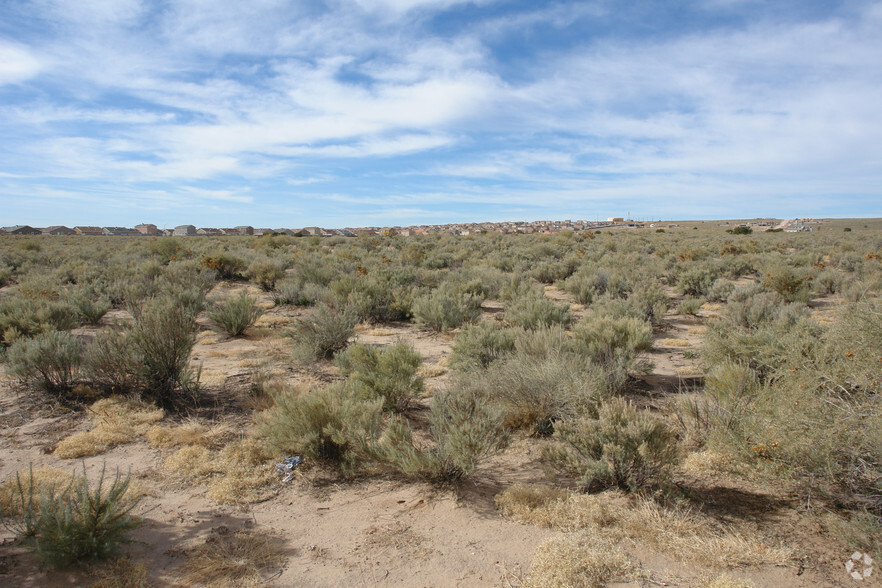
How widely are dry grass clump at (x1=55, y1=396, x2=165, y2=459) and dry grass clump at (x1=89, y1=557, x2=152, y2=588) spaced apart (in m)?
2.02

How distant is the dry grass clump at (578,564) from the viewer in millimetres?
2857

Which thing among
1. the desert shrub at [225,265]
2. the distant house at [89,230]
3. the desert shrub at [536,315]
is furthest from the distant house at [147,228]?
the desert shrub at [536,315]

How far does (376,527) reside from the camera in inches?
139

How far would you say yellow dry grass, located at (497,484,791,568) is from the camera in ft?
10.0

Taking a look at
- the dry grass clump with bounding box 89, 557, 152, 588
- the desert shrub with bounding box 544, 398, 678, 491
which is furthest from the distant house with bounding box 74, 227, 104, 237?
the desert shrub with bounding box 544, 398, 678, 491

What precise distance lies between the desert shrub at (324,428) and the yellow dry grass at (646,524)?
1.32m

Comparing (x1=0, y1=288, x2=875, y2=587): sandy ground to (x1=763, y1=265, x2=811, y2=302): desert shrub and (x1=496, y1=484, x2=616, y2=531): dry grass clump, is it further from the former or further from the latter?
(x1=763, y1=265, x2=811, y2=302): desert shrub

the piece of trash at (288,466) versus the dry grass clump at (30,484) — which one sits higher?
the dry grass clump at (30,484)

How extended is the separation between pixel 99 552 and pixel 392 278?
1049cm

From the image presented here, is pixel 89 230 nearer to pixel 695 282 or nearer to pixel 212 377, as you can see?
pixel 212 377

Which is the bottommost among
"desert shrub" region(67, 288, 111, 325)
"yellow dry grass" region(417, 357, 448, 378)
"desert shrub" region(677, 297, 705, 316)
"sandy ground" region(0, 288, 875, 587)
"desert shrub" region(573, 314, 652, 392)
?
"sandy ground" region(0, 288, 875, 587)

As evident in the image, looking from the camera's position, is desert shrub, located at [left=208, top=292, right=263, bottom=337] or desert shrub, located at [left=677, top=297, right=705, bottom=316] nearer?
desert shrub, located at [left=208, top=292, right=263, bottom=337]

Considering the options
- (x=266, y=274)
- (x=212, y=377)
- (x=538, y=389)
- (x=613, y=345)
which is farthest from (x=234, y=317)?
(x=266, y=274)

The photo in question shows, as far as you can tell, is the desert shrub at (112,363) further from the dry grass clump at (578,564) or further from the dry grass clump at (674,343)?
the dry grass clump at (674,343)
